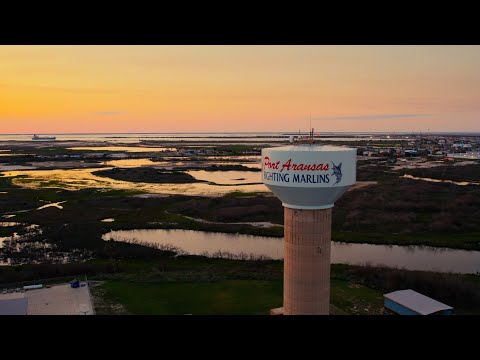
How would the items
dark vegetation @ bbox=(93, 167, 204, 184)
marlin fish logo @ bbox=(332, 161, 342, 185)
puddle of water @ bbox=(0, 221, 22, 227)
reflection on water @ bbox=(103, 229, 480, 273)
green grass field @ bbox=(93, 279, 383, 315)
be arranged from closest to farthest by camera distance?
marlin fish logo @ bbox=(332, 161, 342, 185) < green grass field @ bbox=(93, 279, 383, 315) < reflection on water @ bbox=(103, 229, 480, 273) < puddle of water @ bbox=(0, 221, 22, 227) < dark vegetation @ bbox=(93, 167, 204, 184)

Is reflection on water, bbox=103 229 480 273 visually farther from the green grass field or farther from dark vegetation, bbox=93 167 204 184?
dark vegetation, bbox=93 167 204 184

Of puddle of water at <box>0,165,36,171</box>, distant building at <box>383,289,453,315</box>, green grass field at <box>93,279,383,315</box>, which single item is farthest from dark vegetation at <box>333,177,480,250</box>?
puddle of water at <box>0,165,36,171</box>

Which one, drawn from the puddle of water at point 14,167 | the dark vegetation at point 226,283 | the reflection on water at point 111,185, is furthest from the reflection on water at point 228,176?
the dark vegetation at point 226,283
